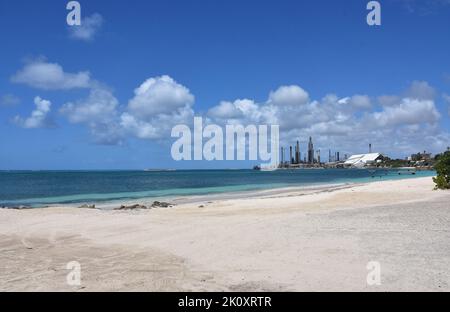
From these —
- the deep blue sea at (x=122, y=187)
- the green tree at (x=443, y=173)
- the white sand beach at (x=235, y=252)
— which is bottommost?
the deep blue sea at (x=122, y=187)

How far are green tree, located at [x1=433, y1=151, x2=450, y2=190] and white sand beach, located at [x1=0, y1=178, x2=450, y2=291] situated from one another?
16.5 metres

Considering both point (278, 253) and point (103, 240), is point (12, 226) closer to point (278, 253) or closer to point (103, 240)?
point (103, 240)

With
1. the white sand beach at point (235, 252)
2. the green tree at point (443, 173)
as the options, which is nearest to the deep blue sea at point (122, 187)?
the white sand beach at point (235, 252)

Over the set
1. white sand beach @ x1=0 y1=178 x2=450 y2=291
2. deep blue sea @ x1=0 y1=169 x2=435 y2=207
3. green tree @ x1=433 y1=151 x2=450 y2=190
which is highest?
green tree @ x1=433 y1=151 x2=450 y2=190

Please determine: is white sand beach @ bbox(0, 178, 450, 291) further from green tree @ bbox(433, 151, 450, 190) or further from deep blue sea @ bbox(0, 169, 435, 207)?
deep blue sea @ bbox(0, 169, 435, 207)

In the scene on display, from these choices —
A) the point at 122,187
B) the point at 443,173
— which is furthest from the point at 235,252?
the point at 122,187

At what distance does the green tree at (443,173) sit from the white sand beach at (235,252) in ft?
54.2

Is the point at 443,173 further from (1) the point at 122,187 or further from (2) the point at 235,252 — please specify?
(1) the point at 122,187

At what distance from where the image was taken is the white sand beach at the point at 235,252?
849 centimetres

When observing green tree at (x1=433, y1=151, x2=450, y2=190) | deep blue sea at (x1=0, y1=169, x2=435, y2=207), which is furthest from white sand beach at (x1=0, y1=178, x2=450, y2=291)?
deep blue sea at (x1=0, y1=169, x2=435, y2=207)

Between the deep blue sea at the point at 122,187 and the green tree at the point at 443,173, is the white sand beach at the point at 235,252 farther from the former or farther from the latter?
the deep blue sea at the point at 122,187

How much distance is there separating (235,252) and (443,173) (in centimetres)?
2758

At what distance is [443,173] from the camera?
110 ft

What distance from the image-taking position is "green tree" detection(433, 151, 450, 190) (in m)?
32.7
